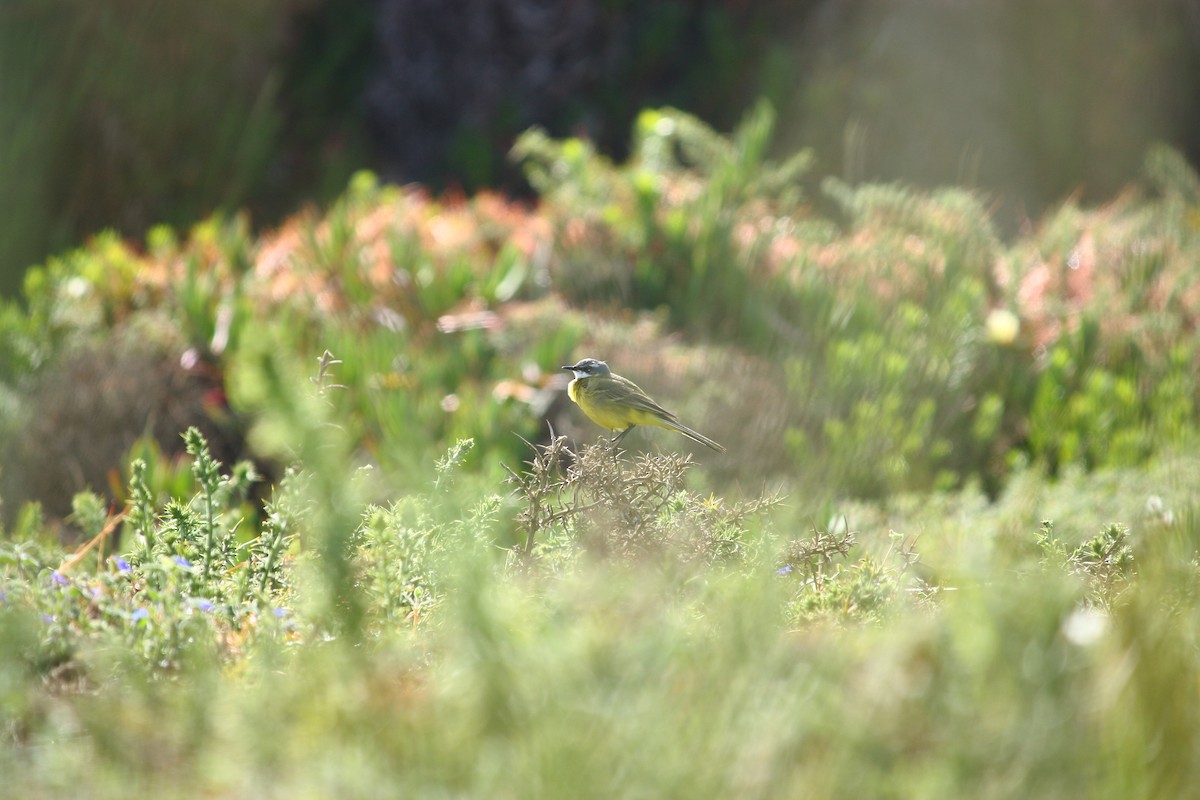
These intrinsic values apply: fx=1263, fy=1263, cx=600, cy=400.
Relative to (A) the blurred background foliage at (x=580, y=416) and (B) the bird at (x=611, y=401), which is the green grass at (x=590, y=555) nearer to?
(A) the blurred background foliage at (x=580, y=416)

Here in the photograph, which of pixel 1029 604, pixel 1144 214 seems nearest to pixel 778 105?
pixel 1144 214

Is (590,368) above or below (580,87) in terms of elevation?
above

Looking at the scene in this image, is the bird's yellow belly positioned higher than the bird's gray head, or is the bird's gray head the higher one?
the bird's gray head

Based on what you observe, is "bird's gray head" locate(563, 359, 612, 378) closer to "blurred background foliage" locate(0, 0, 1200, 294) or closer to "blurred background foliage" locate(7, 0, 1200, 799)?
"blurred background foliage" locate(7, 0, 1200, 799)

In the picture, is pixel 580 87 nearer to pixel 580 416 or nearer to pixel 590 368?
pixel 580 416

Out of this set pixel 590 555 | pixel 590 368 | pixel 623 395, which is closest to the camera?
pixel 590 555

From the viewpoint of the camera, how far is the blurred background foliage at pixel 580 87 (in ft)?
32.2

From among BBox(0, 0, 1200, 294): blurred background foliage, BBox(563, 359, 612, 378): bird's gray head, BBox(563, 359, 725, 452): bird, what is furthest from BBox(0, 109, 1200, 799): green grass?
BBox(0, 0, 1200, 294): blurred background foliage

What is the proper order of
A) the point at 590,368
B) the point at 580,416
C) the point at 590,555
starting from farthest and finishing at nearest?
the point at 580,416 → the point at 590,368 → the point at 590,555

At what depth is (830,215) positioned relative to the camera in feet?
27.9

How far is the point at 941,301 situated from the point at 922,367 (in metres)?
0.60

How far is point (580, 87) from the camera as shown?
10.8 meters

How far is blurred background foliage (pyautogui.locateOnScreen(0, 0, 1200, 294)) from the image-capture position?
9.81m

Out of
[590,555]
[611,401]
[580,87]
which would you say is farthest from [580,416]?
[580,87]
